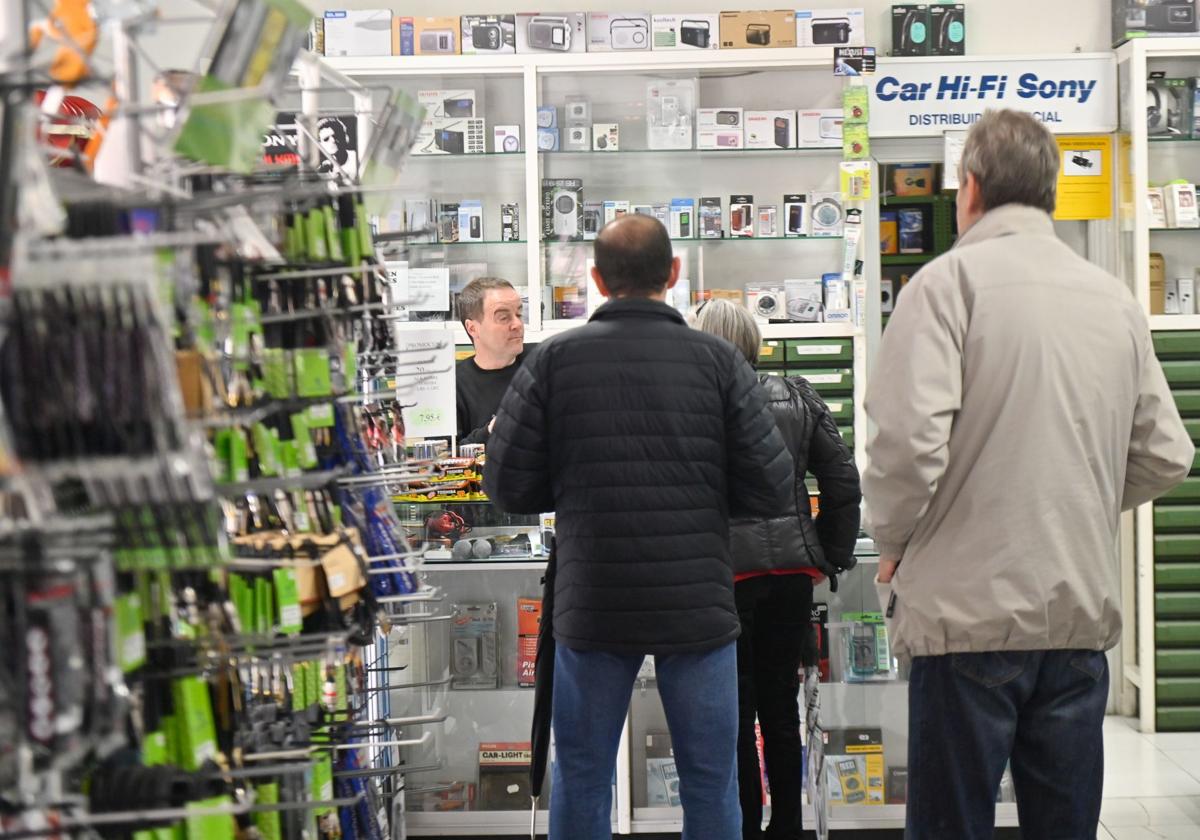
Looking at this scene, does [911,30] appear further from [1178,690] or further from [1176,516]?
[1178,690]

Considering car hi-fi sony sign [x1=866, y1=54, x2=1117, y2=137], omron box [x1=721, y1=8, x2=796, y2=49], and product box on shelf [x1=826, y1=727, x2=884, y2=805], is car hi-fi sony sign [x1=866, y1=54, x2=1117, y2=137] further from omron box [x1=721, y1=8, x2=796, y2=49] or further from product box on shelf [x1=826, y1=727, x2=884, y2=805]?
product box on shelf [x1=826, y1=727, x2=884, y2=805]

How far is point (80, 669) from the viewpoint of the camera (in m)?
1.32

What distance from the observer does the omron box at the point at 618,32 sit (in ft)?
17.6

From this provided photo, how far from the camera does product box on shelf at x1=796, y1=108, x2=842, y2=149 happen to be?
543cm

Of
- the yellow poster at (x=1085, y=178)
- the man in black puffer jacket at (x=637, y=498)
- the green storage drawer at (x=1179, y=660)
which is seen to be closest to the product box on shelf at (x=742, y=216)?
the yellow poster at (x=1085, y=178)

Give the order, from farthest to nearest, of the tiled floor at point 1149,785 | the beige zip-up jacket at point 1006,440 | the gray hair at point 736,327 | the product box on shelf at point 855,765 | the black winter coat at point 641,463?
the tiled floor at point 1149,785 < the product box on shelf at point 855,765 < the gray hair at point 736,327 < the black winter coat at point 641,463 < the beige zip-up jacket at point 1006,440

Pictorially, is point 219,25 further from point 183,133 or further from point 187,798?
point 187,798

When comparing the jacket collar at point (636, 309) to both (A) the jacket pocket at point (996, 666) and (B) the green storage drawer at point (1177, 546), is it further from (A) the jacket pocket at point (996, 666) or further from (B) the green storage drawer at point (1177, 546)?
(B) the green storage drawer at point (1177, 546)

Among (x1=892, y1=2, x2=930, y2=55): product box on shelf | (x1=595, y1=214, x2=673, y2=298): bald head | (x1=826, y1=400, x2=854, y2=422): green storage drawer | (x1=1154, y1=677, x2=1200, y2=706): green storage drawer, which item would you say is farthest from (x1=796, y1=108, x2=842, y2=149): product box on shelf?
(x1=595, y1=214, x2=673, y2=298): bald head

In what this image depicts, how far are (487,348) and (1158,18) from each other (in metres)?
3.09

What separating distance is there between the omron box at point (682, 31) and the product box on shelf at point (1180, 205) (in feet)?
6.44

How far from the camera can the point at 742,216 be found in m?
5.56

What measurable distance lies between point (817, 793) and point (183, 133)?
2.71 meters

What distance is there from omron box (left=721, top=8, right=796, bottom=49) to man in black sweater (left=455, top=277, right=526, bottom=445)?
59.9 inches
